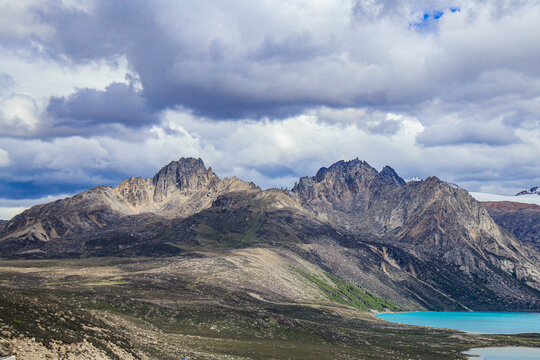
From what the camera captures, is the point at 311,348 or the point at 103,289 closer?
the point at 311,348

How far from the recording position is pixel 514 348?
17475 cm

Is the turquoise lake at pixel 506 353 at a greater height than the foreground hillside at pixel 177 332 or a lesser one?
lesser

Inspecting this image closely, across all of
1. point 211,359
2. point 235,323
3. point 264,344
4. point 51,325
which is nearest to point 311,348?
point 264,344

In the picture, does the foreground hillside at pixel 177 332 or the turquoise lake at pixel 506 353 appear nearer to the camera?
the foreground hillside at pixel 177 332

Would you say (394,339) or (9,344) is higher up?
(9,344)

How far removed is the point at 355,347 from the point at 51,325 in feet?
295

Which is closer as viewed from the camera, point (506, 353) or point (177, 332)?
point (177, 332)

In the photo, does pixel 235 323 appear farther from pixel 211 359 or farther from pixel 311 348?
pixel 211 359

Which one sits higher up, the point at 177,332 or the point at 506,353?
the point at 177,332

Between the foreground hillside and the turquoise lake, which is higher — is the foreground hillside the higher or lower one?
the higher one

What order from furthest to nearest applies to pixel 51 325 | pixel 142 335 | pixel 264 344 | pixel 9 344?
pixel 264 344
pixel 142 335
pixel 51 325
pixel 9 344

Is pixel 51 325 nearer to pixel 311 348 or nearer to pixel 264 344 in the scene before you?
pixel 264 344

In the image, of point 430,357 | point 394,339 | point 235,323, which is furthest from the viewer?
point 394,339

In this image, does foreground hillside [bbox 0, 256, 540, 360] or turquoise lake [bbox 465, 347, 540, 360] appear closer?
foreground hillside [bbox 0, 256, 540, 360]
